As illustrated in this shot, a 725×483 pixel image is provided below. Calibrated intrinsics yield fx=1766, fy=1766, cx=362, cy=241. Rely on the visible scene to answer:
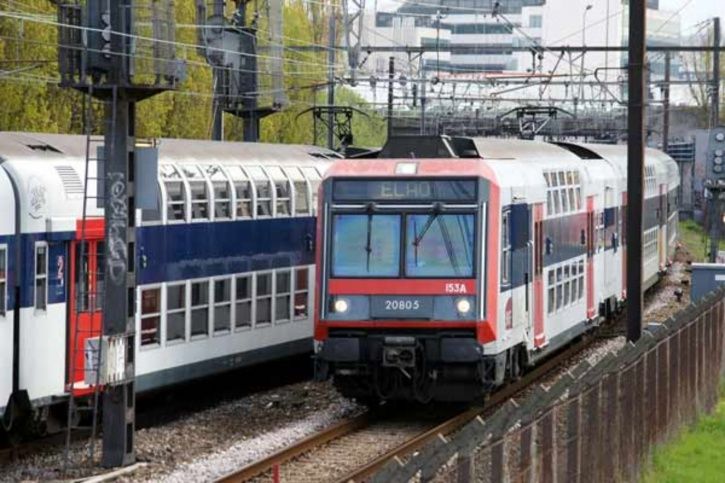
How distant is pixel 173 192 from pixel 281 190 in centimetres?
364

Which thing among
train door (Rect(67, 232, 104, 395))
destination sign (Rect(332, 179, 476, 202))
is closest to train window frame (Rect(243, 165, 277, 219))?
destination sign (Rect(332, 179, 476, 202))

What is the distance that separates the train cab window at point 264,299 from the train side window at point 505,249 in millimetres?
3909

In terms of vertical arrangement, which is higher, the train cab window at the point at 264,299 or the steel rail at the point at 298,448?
the train cab window at the point at 264,299

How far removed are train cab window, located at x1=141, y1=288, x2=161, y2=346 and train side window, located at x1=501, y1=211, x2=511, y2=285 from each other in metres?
3.93

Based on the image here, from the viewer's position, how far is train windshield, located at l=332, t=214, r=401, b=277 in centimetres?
1972

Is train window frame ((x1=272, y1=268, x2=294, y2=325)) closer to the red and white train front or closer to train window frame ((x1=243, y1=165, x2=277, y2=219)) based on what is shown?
train window frame ((x1=243, y1=165, x2=277, y2=219))

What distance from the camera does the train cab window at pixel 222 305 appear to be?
21.8m

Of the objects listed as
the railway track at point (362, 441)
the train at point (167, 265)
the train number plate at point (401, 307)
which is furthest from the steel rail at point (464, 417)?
the train at point (167, 265)

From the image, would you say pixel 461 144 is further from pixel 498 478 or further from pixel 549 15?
pixel 549 15

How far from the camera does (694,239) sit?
82.3 metres

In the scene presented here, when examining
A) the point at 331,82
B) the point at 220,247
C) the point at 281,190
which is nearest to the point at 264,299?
the point at 281,190

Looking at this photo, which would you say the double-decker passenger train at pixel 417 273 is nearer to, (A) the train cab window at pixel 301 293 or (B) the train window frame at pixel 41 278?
(B) the train window frame at pixel 41 278

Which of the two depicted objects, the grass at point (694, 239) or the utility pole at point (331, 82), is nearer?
the utility pole at point (331, 82)

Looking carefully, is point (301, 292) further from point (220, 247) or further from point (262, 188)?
point (220, 247)
